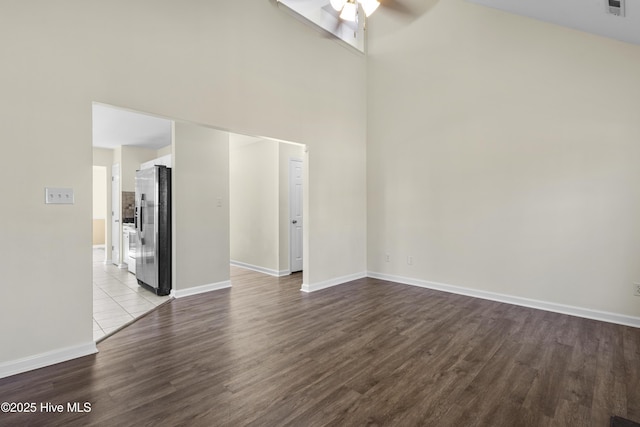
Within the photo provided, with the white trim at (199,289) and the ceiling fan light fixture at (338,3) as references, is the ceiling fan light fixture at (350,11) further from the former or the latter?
the white trim at (199,289)

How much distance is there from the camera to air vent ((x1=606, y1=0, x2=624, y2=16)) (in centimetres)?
226

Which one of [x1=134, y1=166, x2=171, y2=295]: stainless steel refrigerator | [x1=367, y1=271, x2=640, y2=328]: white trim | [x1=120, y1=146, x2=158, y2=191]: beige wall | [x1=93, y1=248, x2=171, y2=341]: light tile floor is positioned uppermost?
[x1=120, y1=146, x2=158, y2=191]: beige wall

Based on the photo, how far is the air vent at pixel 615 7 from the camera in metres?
2.26

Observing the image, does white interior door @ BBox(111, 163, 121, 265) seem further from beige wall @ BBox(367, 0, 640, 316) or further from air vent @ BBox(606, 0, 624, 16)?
air vent @ BBox(606, 0, 624, 16)

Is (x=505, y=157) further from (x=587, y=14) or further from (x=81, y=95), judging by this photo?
(x=81, y=95)

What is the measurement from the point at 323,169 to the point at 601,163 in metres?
3.26

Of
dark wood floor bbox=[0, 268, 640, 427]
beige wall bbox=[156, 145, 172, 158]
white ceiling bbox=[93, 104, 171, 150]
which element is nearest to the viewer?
dark wood floor bbox=[0, 268, 640, 427]

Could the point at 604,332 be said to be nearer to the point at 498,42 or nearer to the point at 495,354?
the point at 495,354

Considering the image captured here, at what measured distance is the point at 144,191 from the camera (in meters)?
4.56

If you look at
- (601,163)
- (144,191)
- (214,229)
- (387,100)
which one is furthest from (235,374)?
(387,100)

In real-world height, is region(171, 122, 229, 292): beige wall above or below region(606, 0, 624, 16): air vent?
below

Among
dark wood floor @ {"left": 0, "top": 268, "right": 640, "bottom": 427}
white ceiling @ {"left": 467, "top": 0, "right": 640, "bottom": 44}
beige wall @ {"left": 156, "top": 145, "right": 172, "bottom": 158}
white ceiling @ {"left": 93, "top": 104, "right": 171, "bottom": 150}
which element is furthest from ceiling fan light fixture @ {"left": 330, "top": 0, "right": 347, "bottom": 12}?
beige wall @ {"left": 156, "top": 145, "right": 172, "bottom": 158}

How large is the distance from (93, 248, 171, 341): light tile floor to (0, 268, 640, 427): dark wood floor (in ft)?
0.70

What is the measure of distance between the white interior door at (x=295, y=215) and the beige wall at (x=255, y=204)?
0.29 metres
